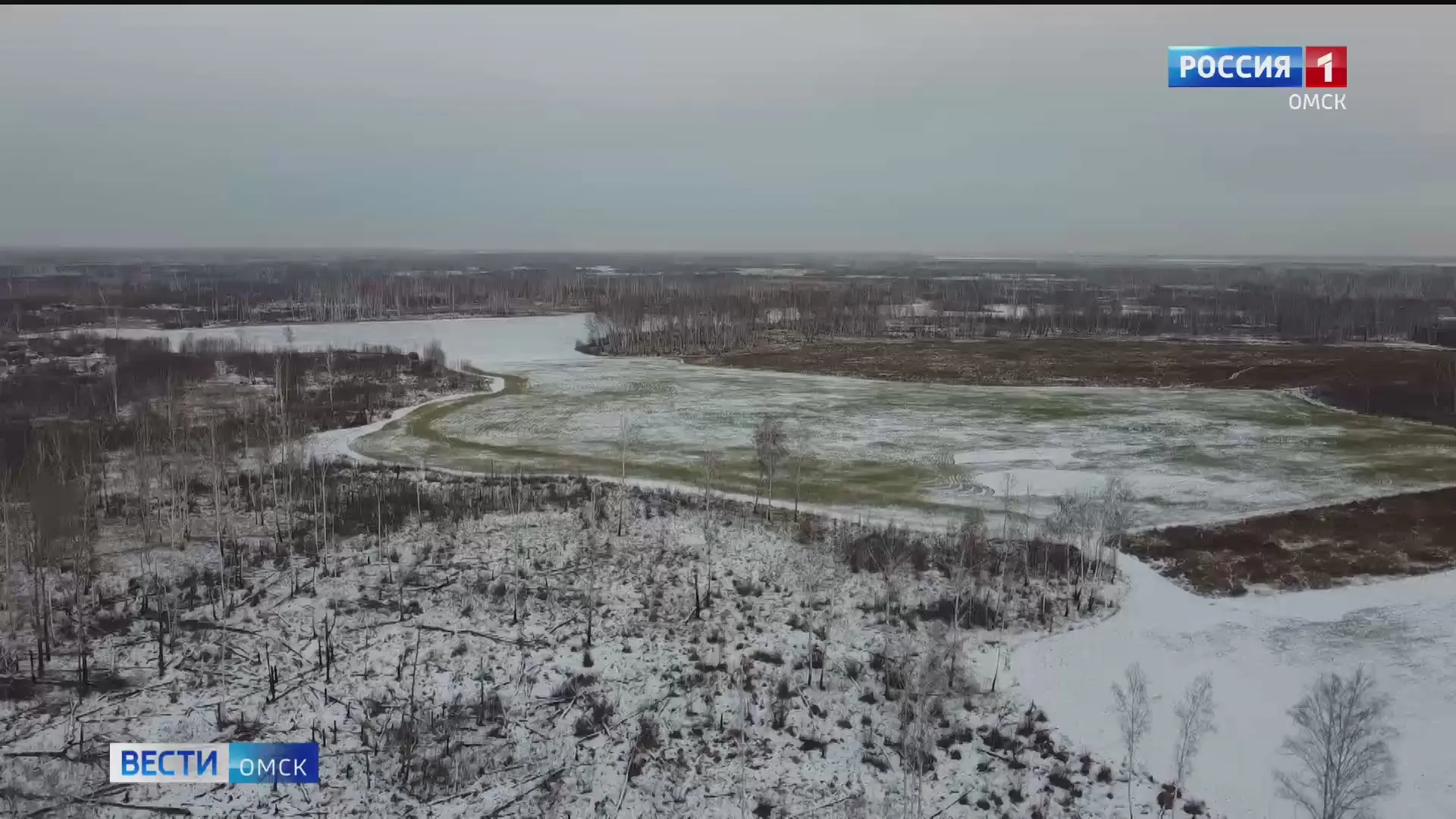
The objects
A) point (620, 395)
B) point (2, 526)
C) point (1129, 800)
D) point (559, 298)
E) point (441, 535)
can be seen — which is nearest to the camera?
point (1129, 800)

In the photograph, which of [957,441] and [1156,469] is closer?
[1156,469]

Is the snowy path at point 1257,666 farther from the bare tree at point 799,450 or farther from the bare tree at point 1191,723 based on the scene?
the bare tree at point 799,450

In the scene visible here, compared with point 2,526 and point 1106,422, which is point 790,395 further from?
point 2,526

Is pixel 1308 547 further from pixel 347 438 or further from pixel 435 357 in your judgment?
pixel 435 357

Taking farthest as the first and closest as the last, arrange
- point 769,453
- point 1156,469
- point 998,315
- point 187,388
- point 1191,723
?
point 998,315 → point 187,388 → point 1156,469 → point 769,453 → point 1191,723

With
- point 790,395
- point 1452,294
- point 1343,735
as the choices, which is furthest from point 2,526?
point 1452,294

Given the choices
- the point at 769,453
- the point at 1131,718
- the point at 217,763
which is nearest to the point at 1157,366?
the point at 769,453
